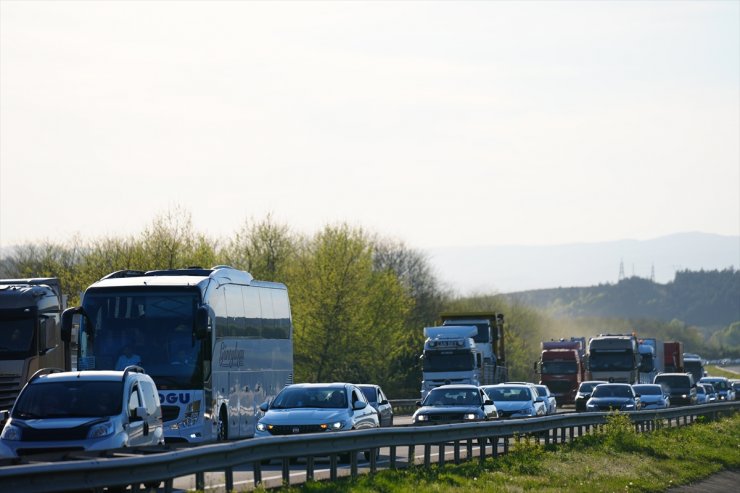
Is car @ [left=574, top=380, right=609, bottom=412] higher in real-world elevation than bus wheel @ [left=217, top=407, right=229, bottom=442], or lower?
lower

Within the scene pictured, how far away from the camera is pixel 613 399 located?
48031 mm

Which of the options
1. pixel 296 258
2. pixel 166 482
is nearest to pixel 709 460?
pixel 166 482

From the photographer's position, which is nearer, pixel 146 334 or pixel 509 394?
pixel 146 334

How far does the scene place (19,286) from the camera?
108ft

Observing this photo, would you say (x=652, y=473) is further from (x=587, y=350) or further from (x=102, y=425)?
(x=587, y=350)

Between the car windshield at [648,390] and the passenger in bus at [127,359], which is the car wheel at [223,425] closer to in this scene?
the passenger in bus at [127,359]

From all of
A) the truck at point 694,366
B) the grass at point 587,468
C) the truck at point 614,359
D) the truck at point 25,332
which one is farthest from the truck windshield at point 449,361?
the truck at point 694,366

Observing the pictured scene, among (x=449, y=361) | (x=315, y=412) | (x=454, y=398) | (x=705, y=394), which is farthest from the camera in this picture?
(x=705, y=394)

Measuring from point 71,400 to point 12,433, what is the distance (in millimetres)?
1086

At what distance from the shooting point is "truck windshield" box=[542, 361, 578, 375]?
229 ft

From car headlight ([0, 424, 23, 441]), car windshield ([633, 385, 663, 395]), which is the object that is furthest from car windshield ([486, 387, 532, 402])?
car headlight ([0, 424, 23, 441])

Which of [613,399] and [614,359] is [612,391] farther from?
[614,359]

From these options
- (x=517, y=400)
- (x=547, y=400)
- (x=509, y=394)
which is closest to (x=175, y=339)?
(x=517, y=400)

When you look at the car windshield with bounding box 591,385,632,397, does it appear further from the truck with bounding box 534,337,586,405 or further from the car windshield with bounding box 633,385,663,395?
the truck with bounding box 534,337,586,405
